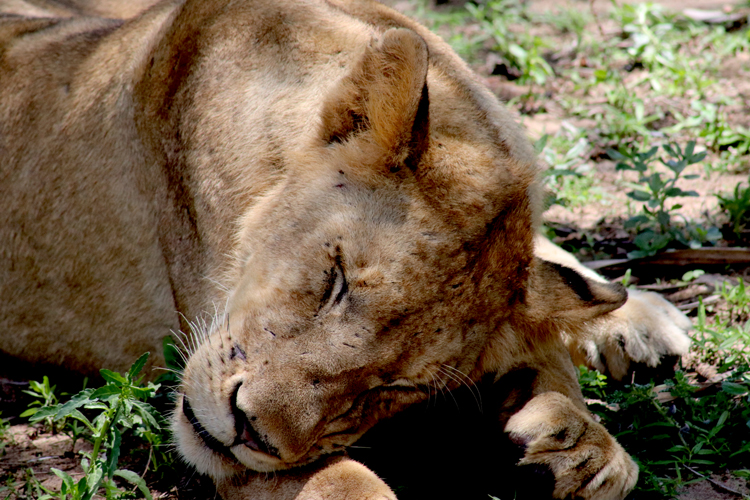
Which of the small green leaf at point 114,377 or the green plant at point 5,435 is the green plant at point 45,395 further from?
the small green leaf at point 114,377

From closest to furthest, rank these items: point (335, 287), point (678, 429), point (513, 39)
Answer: point (335, 287)
point (678, 429)
point (513, 39)

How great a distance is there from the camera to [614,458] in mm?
2852

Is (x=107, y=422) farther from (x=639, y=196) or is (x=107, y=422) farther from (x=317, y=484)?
(x=639, y=196)

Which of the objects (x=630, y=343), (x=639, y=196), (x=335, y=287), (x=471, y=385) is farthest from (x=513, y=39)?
(x=335, y=287)

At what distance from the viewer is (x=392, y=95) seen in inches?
107

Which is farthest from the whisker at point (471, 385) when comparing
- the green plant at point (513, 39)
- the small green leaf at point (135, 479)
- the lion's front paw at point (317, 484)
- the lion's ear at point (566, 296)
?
the green plant at point (513, 39)

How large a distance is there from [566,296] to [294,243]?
0.96 meters

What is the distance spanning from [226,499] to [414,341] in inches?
33.4

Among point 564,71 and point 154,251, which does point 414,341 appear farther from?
point 564,71

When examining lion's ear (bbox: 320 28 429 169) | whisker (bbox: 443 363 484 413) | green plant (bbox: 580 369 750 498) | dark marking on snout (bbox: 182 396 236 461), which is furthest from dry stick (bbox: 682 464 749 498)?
dark marking on snout (bbox: 182 396 236 461)

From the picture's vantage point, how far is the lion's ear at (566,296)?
293 cm

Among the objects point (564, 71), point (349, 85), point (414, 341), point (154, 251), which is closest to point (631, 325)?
point (414, 341)

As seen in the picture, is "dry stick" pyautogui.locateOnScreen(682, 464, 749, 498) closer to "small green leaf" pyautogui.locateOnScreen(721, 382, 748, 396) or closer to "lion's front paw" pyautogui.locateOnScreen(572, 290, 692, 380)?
"small green leaf" pyautogui.locateOnScreen(721, 382, 748, 396)

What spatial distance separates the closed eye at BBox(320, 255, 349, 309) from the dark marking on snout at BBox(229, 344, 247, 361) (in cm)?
28
